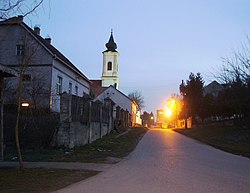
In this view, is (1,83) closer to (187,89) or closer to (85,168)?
(85,168)

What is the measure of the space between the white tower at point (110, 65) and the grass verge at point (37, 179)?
74.3m

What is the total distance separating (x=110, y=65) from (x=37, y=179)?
254 feet

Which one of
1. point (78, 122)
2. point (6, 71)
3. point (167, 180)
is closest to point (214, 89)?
point (78, 122)

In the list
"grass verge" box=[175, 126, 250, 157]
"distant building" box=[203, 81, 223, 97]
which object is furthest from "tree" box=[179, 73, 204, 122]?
"grass verge" box=[175, 126, 250, 157]

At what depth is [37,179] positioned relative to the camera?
32.4 ft

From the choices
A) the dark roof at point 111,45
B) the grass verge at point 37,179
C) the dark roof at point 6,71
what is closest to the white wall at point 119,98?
the dark roof at point 111,45

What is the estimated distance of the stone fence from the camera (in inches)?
728

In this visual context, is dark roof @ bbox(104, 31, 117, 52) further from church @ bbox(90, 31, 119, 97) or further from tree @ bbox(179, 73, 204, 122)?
tree @ bbox(179, 73, 204, 122)

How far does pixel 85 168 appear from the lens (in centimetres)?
1262

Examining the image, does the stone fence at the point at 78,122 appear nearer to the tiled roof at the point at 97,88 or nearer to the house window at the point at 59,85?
the house window at the point at 59,85

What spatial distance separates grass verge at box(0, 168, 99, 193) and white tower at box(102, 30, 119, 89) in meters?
74.3

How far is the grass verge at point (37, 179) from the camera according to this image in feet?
28.0

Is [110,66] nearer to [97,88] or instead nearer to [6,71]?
[97,88]

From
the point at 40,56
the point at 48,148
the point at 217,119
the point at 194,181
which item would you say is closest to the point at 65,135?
the point at 48,148
